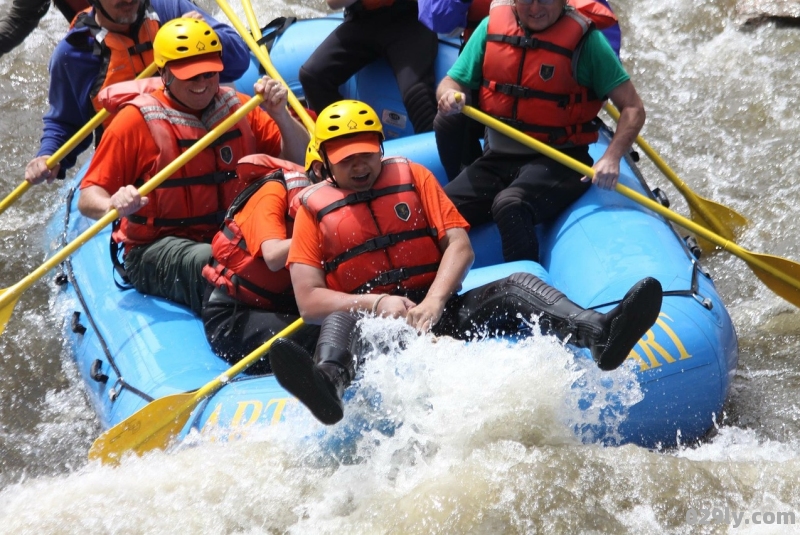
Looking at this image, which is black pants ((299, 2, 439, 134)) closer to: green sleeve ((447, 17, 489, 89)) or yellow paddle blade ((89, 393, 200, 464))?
green sleeve ((447, 17, 489, 89))

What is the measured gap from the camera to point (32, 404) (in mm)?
5105

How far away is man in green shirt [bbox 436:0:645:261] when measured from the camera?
4.51 metres

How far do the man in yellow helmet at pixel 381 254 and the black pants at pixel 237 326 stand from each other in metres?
0.39

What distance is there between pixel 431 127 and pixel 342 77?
60 centimetres

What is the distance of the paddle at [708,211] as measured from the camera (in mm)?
5273

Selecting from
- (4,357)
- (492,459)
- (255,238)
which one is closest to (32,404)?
(4,357)

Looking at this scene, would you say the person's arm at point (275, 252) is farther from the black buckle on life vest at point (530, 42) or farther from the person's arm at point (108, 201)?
the black buckle on life vest at point (530, 42)

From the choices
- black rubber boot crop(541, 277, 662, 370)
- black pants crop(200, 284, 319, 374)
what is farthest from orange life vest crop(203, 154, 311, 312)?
black rubber boot crop(541, 277, 662, 370)

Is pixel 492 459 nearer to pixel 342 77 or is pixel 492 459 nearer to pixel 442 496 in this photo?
pixel 442 496

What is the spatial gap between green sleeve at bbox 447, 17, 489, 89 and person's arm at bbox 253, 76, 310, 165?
734mm

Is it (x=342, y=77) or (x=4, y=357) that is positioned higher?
(x=342, y=77)

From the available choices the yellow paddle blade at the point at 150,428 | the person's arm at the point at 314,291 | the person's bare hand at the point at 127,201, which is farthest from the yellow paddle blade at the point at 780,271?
the person's bare hand at the point at 127,201

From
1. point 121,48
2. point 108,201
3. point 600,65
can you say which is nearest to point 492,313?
point 600,65

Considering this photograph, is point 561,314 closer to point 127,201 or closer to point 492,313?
point 492,313
